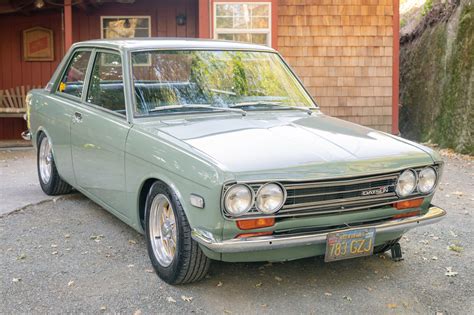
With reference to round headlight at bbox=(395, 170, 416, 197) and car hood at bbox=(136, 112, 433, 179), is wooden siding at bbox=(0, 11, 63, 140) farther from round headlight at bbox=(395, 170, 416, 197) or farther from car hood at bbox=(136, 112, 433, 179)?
round headlight at bbox=(395, 170, 416, 197)

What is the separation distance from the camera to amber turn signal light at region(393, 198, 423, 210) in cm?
387

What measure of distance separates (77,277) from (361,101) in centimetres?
822

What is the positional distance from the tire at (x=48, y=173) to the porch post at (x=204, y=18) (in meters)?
4.98

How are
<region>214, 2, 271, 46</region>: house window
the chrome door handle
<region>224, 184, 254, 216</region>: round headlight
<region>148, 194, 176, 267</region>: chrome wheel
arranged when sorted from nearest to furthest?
<region>224, 184, 254, 216</region>: round headlight < <region>148, 194, 176, 267</region>: chrome wheel < the chrome door handle < <region>214, 2, 271, 46</region>: house window

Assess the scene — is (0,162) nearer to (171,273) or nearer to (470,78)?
(171,273)

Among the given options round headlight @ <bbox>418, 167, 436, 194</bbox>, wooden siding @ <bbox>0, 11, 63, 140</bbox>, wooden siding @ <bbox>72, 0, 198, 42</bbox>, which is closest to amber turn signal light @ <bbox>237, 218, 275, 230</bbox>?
round headlight @ <bbox>418, 167, 436, 194</bbox>

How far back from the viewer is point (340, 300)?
379 cm

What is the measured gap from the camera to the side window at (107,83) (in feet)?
15.3

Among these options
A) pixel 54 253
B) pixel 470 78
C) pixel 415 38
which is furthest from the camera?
pixel 415 38

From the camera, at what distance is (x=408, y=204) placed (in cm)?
391

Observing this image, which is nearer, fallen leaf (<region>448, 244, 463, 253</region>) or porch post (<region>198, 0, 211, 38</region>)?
fallen leaf (<region>448, 244, 463, 253</region>)

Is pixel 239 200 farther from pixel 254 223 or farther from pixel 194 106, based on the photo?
pixel 194 106

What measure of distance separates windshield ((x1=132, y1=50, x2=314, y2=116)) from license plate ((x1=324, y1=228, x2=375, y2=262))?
4.69 ft

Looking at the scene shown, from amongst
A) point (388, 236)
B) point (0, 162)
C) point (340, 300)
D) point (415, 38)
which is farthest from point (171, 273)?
point (415, 38)
